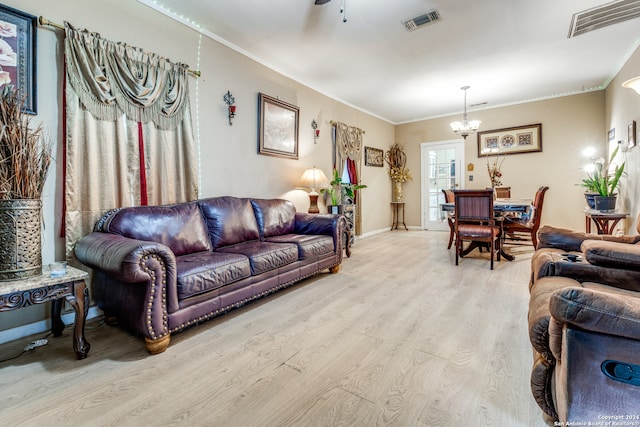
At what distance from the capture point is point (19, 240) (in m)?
1.66

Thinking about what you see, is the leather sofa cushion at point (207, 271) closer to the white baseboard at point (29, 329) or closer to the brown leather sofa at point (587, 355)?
the white baseboard at point (29, 329)

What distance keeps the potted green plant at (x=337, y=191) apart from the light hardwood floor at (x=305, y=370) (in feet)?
7.60

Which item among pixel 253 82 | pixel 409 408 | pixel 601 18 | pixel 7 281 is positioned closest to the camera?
pixel 409 408

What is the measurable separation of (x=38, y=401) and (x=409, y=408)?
5.69 ft

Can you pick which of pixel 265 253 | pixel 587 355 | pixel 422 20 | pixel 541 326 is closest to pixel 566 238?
pixel 541 326

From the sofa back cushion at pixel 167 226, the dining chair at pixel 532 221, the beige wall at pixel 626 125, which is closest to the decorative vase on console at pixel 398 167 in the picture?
the dining chair at pixel 532 221

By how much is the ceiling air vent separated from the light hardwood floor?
2.75m

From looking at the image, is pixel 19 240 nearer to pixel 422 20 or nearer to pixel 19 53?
pixel 19 53

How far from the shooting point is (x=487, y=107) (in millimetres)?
6164

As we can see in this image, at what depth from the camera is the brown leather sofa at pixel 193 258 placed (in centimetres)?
175

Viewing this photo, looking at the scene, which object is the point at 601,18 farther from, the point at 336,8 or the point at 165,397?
the point at 165,397

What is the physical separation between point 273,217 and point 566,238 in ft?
8.65

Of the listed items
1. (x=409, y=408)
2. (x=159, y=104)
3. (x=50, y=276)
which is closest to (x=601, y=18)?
(x=409, y=408)

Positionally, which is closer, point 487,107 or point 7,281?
point 7,281
